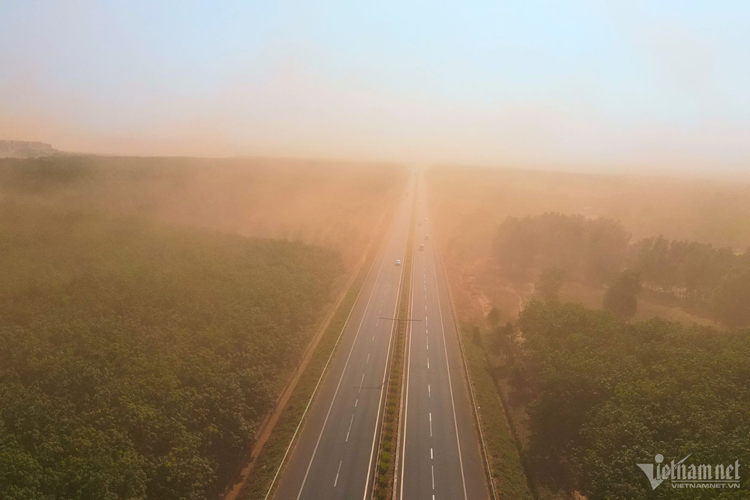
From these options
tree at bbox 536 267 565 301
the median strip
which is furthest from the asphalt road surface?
tree at bbox 536 267 565 301

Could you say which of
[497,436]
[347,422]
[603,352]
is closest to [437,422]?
[497,436]

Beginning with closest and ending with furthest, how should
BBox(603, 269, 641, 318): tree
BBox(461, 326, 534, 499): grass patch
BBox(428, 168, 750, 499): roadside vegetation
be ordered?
BBox(428, 168, 750, 499): roadside vegetation < BBox(461, 326, 534, 499): grass patch < BBox(603, 269, 641, 318): tree

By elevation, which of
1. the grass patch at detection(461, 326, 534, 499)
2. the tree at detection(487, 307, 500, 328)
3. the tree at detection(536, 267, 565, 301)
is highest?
the tree at detection(536, 267, 565, 301)

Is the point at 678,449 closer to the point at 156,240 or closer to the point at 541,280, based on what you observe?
the point at 541,280

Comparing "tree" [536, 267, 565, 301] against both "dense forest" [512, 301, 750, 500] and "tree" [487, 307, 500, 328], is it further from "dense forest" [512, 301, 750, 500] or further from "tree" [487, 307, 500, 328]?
"dense forest" [512, 301, 750, 500]

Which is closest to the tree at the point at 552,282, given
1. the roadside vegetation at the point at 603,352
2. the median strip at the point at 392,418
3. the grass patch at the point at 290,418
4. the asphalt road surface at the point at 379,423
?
the roadside vegetation at the point at 603,352

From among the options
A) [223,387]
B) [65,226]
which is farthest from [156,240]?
[223,387]

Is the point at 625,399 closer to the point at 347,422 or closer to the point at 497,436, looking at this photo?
the point at 497,436
